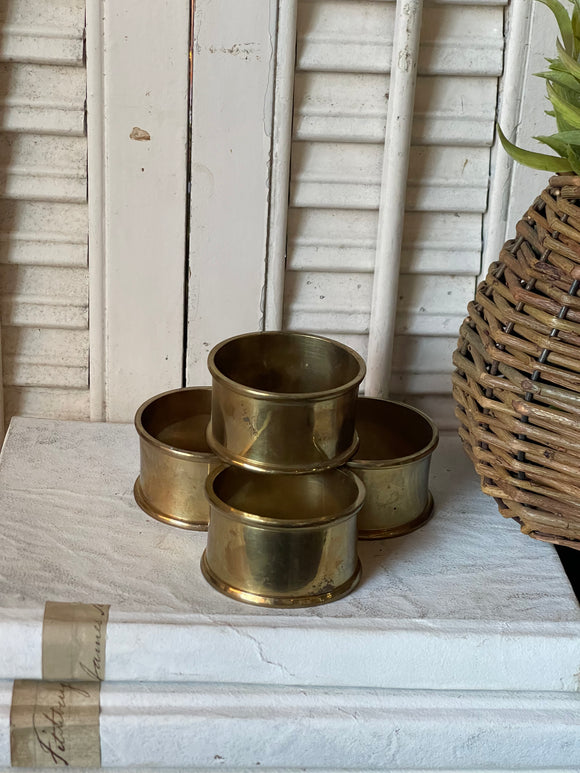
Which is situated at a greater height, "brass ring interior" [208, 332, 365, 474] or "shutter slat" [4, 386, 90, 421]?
"brass ring interior" [208, 332, 365, 474]

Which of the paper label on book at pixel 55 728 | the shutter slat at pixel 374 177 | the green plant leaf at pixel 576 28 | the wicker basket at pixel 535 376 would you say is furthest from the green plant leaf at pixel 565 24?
the paper label on book at pixel 55 728

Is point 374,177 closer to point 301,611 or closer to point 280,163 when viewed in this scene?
point 280,163

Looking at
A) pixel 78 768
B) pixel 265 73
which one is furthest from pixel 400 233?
pixel 78 768

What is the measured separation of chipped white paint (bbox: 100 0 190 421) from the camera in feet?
2.99

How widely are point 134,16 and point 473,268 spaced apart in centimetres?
41

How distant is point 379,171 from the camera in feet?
3.15

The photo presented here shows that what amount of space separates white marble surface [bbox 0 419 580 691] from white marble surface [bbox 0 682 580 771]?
13 millimetres

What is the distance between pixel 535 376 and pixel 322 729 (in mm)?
298

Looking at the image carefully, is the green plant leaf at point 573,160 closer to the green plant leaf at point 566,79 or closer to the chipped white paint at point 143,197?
the green plant leaf at point 566,79

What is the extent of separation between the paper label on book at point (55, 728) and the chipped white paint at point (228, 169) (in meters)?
0.40

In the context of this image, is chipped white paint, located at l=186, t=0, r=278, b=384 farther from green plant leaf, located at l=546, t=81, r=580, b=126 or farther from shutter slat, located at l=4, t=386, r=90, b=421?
green plant leaf, located at l=546, t=81, r=580, b=126

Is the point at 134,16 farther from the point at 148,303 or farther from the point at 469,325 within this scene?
the point at 469,325

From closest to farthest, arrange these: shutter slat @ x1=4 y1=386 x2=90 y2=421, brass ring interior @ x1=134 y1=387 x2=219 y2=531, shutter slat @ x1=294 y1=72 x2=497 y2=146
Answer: brass ring interior @ x1=134 y1=387 x2=219 y2=531 < shutter slat @ x1=294 y1=72 x2=497 y2=146 < shutter slat @ x1=4 y1=386 x2=90 y2=421

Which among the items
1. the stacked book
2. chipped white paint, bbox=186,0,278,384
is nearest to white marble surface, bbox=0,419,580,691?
the stacked book
